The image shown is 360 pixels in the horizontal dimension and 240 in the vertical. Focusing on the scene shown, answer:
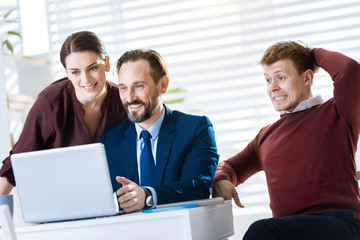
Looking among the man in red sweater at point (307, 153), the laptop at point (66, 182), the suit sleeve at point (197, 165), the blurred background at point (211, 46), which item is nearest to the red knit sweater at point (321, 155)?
the man in red sweater at point (307, 153)

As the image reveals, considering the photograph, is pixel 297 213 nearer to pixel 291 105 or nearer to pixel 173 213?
pixel 291 105

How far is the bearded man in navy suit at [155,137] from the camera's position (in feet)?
6.64

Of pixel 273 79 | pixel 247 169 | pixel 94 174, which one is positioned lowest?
pixel 247 169

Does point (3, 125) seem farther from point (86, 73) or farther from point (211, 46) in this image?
point (211, 46)

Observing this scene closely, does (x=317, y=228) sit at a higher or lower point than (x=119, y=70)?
lower

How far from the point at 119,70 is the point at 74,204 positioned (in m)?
0.86

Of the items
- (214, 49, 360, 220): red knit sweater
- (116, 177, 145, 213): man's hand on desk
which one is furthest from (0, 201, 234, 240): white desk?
(214, 49, 360, 220): red knit sweater

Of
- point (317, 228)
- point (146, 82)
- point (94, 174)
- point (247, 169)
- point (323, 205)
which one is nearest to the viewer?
point (94, 174)

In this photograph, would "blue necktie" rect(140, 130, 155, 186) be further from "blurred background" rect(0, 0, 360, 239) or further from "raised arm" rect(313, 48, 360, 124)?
"blurred background" rect(0, 0, 360, 239)

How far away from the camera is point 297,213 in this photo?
2.03 meters

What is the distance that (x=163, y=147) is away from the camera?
6.72 feet

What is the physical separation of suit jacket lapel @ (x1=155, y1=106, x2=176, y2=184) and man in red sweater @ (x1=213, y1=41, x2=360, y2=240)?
23 cm

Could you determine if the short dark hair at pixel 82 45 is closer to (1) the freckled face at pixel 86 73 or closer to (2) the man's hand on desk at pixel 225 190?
(1) the freckled face at pixel 86 73

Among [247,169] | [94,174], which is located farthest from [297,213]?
[94,174]
